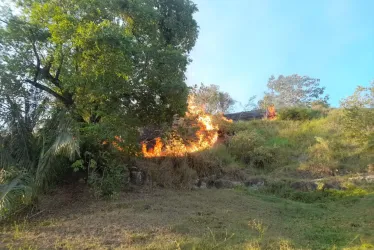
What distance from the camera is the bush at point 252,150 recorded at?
1216 cm

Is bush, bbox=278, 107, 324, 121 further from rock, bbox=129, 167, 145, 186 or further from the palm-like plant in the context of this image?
the palm-like plant

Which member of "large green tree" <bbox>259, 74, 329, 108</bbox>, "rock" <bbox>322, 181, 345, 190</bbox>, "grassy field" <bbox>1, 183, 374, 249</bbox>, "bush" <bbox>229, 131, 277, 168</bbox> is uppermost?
Answer: "large green tree" <bbox>259, 74, 329, 108</bbox>

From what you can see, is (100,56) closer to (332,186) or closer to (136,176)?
(136,176)

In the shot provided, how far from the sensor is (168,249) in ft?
13.8

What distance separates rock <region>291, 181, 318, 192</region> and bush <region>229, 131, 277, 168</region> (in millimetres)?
2487

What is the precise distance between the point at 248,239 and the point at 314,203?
4290 millimetres

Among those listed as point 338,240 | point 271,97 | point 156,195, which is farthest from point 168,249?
point 271,97

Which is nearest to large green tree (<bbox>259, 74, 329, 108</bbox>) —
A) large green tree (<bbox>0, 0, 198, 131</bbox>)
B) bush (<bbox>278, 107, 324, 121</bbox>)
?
bush (<bbox>278, 107, 324, 121</bbox>)

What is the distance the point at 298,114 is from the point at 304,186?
9.56 meters

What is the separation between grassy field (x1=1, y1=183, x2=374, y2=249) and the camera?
4562mm

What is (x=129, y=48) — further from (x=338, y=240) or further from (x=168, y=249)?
(x=338, y=240)

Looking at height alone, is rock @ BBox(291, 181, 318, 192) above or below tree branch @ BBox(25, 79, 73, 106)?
below

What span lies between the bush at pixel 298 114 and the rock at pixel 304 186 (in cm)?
915

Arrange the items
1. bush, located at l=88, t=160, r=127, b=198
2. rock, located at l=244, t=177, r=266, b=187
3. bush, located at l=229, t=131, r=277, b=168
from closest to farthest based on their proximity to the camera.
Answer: bush, located at l=88, t=160, r=127, b=198 < rock, located at l=244, t=177, r=266, b=187 < bush, located at l=229, t=131, r=277, b=168
